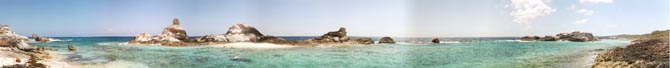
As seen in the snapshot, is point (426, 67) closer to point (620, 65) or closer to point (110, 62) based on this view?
point (620, 65)

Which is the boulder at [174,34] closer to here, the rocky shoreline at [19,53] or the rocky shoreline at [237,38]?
the rocky shoreline at [237,38]

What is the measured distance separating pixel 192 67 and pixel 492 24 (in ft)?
21.1

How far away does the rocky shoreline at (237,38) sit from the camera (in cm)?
1383

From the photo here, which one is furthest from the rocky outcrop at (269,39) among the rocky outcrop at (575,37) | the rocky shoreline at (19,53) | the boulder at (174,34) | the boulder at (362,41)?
the rocky outcrop at (575,37)

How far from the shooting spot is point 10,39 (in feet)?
29.9

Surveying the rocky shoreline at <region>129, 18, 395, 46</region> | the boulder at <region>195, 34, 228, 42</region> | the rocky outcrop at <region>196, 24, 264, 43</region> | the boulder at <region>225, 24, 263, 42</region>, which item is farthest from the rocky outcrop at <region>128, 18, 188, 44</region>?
A: the boulder at <region>225, 24, 263, 42</region>

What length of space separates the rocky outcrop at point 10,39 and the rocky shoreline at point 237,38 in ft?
11.4

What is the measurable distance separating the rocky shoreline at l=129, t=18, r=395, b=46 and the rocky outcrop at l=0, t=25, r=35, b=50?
3487mm

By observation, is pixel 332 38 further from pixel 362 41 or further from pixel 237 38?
pixel 237 38

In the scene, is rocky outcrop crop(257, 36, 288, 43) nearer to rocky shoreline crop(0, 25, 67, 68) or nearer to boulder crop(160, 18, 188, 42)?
boulder crop(160, 18, 188, 42)

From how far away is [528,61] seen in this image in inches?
357

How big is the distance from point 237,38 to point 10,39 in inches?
256

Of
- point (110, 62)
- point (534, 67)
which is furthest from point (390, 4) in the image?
point (110, 62)

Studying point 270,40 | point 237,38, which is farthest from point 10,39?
point 270,40
